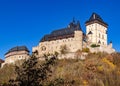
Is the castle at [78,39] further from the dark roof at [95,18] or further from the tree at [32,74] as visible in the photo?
the tree at [32,74]

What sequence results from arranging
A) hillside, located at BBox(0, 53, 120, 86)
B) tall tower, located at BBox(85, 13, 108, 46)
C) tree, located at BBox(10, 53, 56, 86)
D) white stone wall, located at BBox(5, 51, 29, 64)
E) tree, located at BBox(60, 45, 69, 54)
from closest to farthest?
1. tree, located at BBox(10, 53, 56, 86)
2. hillside, located at BBox(0, 53, 120, 86)
3. tree, located at BBox(60, 45, 69, 54)
4. tall tower, located at BBox(85, 13, 108, 46)
5. white stone wall, located at BBox(5, 51, 29, 64)

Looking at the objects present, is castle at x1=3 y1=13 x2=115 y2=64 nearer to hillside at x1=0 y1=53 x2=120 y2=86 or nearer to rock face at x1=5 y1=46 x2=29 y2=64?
rock face at x1=5 y1=46 x2=29 y2=64

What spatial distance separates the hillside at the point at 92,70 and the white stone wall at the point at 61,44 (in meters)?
3.39

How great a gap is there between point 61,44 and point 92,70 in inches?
491

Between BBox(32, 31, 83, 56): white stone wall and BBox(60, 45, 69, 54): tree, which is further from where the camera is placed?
BBox(32, 31, 83, 56): white stone wall

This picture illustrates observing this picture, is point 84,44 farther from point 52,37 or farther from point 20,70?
point 20,70

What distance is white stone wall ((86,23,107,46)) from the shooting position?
3305 inches

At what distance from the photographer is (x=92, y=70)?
70875 millimetres

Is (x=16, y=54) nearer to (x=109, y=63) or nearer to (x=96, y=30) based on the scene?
(x=96, y=30)

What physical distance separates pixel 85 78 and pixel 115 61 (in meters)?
13.0

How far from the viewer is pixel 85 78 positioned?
6694cm

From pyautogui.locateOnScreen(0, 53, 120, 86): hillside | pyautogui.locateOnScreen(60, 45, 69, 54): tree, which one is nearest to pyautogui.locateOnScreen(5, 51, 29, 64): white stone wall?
pyautogui.locateOnScreen(0, 53, 120, 86): hillside

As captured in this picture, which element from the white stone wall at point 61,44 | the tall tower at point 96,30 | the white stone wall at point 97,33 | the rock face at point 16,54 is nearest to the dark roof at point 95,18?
the tall tower at point 96,30

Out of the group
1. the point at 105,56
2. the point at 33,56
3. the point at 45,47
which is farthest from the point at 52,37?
the point at 33,56
